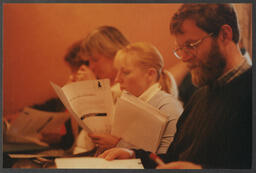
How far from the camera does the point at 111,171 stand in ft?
6.02

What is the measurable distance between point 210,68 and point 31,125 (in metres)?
0.96

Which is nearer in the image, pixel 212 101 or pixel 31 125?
pixel 212 101

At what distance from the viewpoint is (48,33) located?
6.24 ft

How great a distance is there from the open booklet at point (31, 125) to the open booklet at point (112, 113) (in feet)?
0.41

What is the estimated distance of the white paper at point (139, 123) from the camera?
71.1 inches

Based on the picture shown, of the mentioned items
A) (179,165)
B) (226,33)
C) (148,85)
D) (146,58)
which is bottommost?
(179,165)

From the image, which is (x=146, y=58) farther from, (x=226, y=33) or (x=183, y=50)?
(x=226, y=33)

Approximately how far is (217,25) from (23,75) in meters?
1.02

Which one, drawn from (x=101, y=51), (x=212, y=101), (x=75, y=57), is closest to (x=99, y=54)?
(x=101, y=51)

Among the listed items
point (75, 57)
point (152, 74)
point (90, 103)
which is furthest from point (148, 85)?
point (75, 57)

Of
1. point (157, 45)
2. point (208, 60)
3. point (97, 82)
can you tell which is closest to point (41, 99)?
→ point (97, 82)

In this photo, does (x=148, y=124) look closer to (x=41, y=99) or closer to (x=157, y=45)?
(x=157, y=45)

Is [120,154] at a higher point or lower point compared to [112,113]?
lower

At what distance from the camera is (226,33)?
1814 mm
